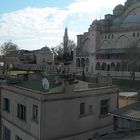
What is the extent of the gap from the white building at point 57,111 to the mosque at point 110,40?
70.5 metres

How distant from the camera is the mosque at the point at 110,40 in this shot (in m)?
104

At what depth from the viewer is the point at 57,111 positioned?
65.8 ft

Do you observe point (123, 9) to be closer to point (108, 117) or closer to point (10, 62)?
point (10, 62)

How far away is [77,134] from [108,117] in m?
3.78

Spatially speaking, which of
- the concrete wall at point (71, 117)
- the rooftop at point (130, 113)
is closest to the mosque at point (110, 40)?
the concrete wall at point (71, 117)

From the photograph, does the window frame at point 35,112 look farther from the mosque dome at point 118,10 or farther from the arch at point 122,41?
the mosque dome at point 118,10

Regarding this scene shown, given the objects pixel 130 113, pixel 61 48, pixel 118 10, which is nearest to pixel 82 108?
pixel 130 113

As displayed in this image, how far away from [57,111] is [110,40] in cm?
10201

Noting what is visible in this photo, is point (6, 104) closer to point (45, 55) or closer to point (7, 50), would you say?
point (7, 50)

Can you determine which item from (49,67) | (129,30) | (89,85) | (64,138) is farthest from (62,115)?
(49,67)

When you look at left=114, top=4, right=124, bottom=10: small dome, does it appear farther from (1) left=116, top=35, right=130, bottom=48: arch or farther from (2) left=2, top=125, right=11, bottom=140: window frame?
(2) left=2, top=125, right=11, bottom=140: window frame

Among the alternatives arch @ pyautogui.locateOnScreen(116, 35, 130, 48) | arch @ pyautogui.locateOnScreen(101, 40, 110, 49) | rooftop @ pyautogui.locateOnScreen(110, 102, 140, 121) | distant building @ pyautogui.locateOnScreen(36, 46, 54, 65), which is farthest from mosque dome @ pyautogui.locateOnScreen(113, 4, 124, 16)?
rooftop @ pyautogui.locateOnScreen(110, 102, 140, 121)

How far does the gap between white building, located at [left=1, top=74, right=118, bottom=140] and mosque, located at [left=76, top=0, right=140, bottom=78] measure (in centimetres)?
7049

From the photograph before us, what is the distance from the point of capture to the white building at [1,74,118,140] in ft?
64.3
